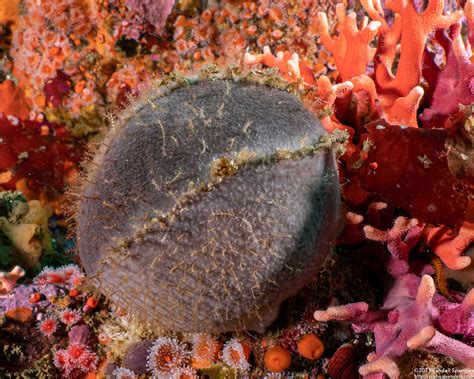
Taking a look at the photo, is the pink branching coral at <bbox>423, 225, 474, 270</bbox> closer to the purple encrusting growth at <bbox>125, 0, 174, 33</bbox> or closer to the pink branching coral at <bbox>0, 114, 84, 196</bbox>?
the purple encrusting growth at <bbox>125, 0, 174, 33</bbox>

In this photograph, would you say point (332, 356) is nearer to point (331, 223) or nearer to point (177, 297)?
point (331, 223)

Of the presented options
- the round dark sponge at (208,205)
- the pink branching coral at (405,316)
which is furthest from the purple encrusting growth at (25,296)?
the pink branching coral at (405,316)

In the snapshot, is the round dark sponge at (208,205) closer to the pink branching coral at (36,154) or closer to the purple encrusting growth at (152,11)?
the purple encrusting growth at (152,11)

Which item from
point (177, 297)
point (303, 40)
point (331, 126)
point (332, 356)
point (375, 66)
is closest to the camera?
point (177, 297)

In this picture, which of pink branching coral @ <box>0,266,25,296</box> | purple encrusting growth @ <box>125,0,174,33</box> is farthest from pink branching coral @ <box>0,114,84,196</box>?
pink branching coral @ <box>0,266,25,296</box>

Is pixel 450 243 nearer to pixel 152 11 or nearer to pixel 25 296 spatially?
pixel 25 296

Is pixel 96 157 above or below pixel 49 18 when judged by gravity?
below

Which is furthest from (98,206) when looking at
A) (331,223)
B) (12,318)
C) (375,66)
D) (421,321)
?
(375,66)

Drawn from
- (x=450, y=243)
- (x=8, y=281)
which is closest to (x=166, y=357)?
(x=8, y=281)
